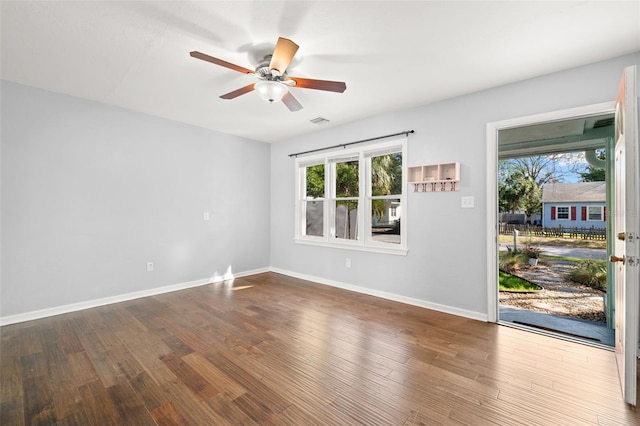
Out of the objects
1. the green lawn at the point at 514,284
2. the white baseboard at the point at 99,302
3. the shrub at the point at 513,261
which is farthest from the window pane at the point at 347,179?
the shrub at the point at 513,261

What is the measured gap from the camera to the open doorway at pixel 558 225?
139 inches

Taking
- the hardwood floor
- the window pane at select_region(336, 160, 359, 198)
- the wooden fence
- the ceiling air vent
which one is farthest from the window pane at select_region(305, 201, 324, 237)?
the wooden fence

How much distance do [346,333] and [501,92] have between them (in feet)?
10.1

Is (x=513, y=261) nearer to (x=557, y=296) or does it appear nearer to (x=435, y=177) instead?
(x=557, y=296)

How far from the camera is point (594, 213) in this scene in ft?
14.9

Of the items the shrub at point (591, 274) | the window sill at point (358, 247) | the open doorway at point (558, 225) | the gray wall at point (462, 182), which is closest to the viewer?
the gray wall at point (462, 182)

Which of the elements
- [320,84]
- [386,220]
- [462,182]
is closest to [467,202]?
[462,182]

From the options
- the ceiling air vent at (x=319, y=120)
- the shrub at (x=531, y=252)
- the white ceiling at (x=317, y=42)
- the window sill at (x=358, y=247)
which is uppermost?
the ceiling air vent at (x=319, y=120)

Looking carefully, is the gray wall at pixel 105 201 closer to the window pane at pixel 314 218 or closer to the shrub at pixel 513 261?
the window pane at pixel 314 218

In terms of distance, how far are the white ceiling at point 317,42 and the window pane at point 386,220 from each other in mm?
1466

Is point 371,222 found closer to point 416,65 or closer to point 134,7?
point 416,65

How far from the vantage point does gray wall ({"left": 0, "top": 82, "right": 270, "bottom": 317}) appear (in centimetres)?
315

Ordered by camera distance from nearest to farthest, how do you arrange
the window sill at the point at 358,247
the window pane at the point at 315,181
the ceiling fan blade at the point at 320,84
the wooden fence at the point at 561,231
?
the ceiling fan blade at the point at 320,84, the window sill at the point at 358,247, the wooden fence at the point at 561,231, the window pane at the point at 315,181

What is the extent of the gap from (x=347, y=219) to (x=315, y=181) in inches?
38.9
